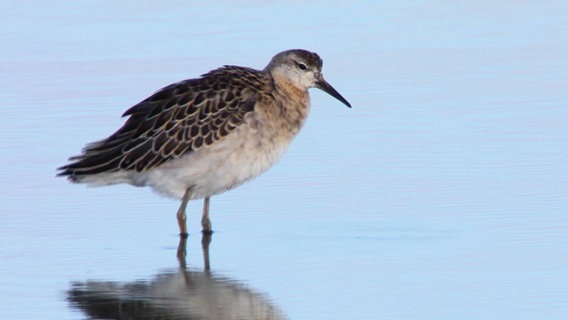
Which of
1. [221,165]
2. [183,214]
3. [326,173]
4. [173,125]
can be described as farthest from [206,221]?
[326,173]

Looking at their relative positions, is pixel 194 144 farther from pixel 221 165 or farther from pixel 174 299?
pixel 174 299

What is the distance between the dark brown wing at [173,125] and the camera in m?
12.8

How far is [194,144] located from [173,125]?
0.23 meters

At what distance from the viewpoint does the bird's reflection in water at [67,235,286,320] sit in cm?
1027

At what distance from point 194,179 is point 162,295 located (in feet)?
7.26

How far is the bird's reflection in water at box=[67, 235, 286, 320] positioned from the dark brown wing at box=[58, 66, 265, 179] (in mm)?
1641

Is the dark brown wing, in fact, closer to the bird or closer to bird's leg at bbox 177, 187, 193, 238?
the bird

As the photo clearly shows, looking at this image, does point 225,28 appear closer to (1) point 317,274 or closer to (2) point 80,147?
(2) point 80,147

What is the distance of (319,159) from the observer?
14109 millimetres

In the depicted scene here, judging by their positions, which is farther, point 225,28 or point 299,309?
point 225,28

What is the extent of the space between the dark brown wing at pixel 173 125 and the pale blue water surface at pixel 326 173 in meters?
0.41

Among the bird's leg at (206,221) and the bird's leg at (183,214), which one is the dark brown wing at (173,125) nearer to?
the bird's leg at (183,214)

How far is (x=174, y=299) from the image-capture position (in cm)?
1061

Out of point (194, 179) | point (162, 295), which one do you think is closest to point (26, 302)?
point (162, 295)
